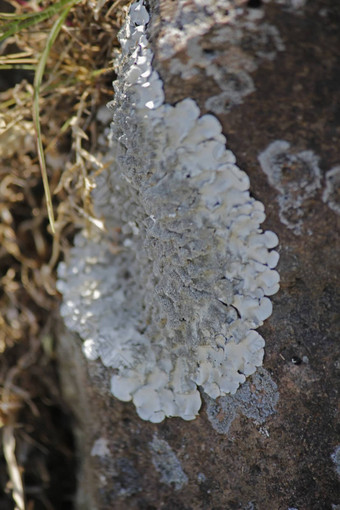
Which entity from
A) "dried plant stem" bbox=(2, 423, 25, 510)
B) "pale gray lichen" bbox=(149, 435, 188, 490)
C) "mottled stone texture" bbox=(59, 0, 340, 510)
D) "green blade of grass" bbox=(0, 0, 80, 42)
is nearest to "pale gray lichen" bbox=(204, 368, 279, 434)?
"mottled stone texture" bbox=(59, 0, 340, 510)

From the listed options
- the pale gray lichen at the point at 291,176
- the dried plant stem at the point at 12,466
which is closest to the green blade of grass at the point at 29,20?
the pale gray lichen at the point at 291,176

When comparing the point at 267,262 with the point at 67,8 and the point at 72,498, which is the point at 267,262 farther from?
the point at 72,498

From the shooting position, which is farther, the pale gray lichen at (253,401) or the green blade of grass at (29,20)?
the green blade of grass at (29,20)

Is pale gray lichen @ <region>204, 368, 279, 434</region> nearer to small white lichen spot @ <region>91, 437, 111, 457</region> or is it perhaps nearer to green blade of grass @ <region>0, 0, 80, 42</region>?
small white lichen spot @ <region>91, 437, 111, 457</region>

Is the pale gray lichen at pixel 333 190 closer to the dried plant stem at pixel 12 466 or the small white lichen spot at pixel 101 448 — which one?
the small white lichen spot at pixel 101 448

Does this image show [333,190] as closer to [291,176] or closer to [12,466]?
[291,176]
